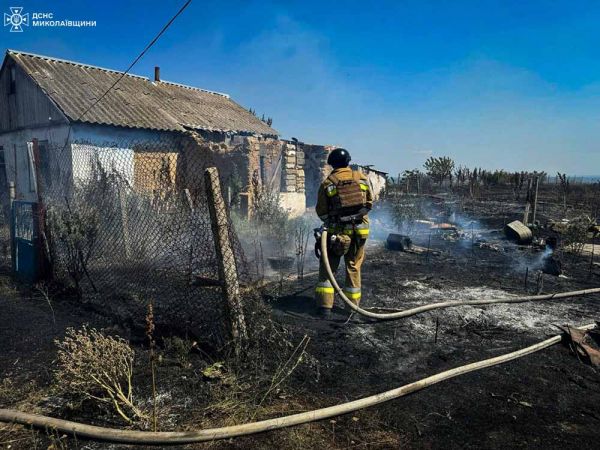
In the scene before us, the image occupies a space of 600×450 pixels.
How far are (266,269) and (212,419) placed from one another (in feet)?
14.6

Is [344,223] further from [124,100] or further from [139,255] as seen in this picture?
[124,100]

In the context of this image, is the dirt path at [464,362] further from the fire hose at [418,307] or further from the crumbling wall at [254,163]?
the crumbling wall at [254,163]

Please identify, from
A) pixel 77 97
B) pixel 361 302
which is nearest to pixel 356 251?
pixel 361 302

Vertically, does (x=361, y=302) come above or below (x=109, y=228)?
below

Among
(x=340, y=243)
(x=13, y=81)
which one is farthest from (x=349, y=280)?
(x=13, y=81)

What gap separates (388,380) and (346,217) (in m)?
2.06

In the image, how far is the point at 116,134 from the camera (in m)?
12.0

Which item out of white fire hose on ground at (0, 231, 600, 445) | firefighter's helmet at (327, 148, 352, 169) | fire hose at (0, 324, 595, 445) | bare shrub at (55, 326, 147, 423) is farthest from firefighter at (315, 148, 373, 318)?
bare shrub at (55, 326, 147, 423)

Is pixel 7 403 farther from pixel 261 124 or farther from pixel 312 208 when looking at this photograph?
pixel 261 124

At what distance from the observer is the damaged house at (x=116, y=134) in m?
11.4

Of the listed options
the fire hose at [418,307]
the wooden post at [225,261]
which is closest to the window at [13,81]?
the fire hose at [418,307]

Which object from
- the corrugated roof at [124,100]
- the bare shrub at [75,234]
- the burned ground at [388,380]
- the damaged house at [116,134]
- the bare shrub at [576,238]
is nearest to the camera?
the burned ground at [388,380]

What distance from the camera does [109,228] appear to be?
19.1 feet

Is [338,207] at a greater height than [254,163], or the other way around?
[254,163]
